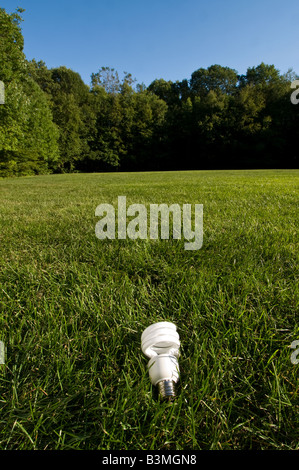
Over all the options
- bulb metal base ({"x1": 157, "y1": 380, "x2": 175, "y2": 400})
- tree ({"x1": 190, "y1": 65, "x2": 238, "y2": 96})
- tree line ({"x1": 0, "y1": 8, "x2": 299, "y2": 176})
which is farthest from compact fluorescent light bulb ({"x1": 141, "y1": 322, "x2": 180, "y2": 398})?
tree ({"x1": 190, "y1": 65, "x2": 238, "y2": 96})

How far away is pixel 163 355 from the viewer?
0.79m

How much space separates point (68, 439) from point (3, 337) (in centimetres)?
49

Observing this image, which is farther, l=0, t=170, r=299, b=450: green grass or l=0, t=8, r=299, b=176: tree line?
l=0, t=8, r=299, b=176: tree line

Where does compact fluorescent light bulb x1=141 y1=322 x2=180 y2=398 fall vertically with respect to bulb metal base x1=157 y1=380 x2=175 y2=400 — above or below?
above

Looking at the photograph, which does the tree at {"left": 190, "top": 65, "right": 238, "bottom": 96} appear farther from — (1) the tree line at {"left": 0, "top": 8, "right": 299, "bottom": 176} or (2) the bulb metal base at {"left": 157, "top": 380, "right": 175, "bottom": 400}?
(2) the bulb metal base at {"left": 157, "top": 380, "right": 175, "bottom": 400}

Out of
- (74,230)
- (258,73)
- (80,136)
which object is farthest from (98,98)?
(74,230)

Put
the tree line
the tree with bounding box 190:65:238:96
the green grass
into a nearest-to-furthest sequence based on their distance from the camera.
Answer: the green grass → the tree line → the tree with bounding box 190:65:238:96

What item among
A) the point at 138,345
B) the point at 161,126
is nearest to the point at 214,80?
the point at 161,126

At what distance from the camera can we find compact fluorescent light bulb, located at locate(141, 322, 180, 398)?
72cm

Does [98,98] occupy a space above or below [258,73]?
below

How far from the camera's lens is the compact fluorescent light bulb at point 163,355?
0.72m

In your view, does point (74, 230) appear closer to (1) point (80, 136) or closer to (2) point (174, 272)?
(2) point (174, 272)

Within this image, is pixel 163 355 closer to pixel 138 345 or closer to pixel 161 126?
pixel 138 345
